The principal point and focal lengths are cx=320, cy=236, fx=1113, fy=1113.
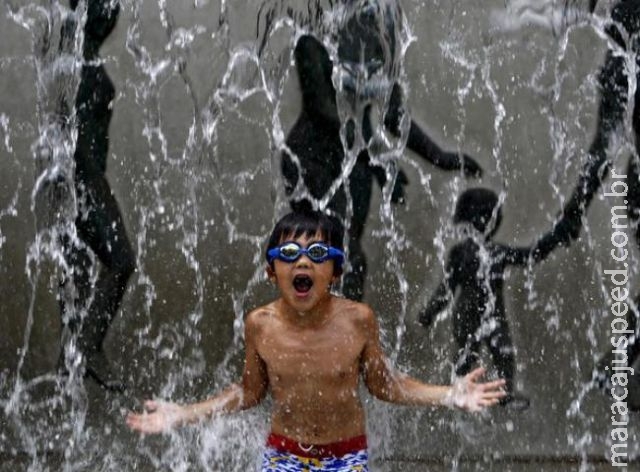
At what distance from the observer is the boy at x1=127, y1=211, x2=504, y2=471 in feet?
8.66

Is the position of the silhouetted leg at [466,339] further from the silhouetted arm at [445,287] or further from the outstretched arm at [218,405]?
the outstretched arm at [218,405]

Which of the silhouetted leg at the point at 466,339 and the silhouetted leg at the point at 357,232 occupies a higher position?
the silhouetted leg at the point at 357,232

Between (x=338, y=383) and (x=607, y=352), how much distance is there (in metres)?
1.88

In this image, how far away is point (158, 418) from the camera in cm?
269

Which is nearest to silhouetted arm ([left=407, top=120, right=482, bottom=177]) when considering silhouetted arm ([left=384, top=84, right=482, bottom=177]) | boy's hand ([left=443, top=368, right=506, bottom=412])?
silhouetted arm ([left=384, top=84, right=482, bottom=177])

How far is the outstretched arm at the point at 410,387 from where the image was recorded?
2.62 m

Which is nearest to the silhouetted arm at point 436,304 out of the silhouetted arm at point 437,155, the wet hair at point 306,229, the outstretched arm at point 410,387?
the silhouetted arm at point 437,155

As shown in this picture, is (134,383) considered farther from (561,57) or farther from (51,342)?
(561,57)

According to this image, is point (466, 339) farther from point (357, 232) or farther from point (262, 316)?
point (262, 316)

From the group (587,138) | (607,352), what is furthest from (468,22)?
(607,352)

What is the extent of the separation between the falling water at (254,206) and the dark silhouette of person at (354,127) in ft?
0.05

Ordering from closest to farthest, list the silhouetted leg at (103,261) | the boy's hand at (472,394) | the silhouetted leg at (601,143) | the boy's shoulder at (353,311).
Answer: the boy's hand at (472,394), the boy's shoulder at (353,311), the silhouetted leg at (601,143), the silhouetted leg at (103,261)

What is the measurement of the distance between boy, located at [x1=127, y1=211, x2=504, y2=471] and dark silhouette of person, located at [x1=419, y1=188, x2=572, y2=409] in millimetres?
1531

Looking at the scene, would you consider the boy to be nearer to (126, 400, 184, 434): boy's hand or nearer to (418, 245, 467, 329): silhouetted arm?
(126, 400, 184, 434): boy's hand
